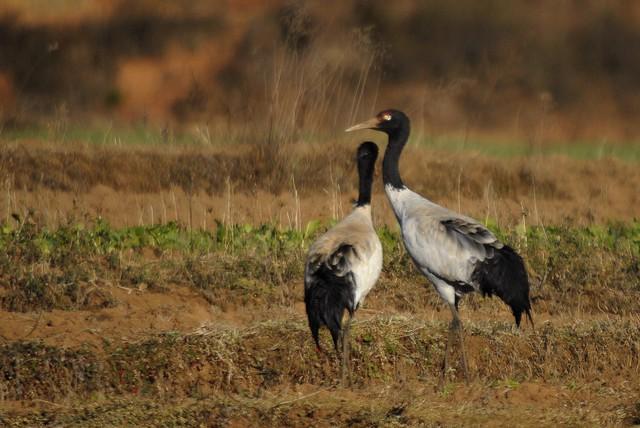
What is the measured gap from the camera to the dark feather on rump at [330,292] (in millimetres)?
8133

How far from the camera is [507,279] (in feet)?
27.9

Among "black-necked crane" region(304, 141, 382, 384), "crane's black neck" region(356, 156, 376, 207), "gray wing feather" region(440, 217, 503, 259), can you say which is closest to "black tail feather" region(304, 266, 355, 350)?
"black-necked crane" region(304, 141, 382, 384)

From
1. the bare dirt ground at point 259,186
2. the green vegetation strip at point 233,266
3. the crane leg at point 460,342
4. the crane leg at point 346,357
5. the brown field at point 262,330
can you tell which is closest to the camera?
the brown field at point 262,330

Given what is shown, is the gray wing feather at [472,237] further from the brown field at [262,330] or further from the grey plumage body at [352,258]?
the brown field at [262,330]

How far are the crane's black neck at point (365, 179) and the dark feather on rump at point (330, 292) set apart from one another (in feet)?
3.11

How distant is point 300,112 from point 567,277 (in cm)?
449

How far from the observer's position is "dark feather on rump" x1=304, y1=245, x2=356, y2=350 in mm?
8133

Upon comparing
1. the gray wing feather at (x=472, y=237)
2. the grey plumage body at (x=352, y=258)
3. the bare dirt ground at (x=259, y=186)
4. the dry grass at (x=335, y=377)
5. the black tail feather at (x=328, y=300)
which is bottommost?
the bare dirt ground at (x=259, y=186)

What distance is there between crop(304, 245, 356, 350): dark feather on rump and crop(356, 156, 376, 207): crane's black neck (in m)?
0.95

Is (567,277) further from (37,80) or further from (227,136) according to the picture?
(37,80)

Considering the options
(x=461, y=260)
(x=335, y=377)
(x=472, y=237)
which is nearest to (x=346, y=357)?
(x=335, y=377)

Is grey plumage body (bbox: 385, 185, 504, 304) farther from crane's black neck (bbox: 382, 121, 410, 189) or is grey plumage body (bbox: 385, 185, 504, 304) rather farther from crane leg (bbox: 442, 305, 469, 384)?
crane's black neck (bbox: 382, 121, 410, 189)

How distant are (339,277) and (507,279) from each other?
1.01m

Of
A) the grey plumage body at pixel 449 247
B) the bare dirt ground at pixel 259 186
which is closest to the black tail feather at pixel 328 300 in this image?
the grey plumage body at pixel 449 247
